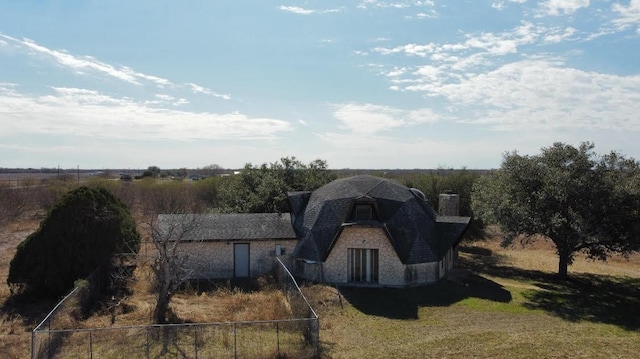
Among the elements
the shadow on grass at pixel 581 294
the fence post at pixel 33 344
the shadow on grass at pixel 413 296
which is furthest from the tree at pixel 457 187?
the fence post at pixel 33 344

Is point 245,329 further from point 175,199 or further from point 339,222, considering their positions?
point 175,199

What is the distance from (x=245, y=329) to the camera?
17.2m

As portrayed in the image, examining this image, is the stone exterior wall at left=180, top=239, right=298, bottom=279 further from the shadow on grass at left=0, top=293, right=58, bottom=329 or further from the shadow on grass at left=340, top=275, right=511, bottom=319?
the shadow on grass at left=0, top=293, right=58, bottom=329

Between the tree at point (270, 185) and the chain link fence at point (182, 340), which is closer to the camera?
the chain link fence at point (182, 340)

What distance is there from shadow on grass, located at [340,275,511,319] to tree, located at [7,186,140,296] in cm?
1120

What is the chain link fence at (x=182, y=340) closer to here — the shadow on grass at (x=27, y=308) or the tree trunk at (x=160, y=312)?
the tree trunk at (x=160, y=312)

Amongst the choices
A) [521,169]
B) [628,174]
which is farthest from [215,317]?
[628,174]

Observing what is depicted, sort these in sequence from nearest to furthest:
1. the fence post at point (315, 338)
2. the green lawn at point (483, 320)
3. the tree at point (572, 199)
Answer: the fence post at point (315, 338)
the green lawn at point (483, 320)
the tree at point (572, 199)

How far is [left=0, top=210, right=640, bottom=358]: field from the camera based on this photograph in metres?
16.9

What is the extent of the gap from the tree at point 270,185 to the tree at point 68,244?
14141mm

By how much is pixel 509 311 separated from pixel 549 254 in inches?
964

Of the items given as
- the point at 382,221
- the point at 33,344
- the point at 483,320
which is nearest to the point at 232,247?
the point at 382,221

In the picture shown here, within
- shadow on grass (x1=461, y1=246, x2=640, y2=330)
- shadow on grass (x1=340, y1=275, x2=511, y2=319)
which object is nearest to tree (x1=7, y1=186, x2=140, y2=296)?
shadow on grass (x1=340, y1=275, x2=511, y2=319)

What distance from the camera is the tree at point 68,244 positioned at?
22.3 meters
